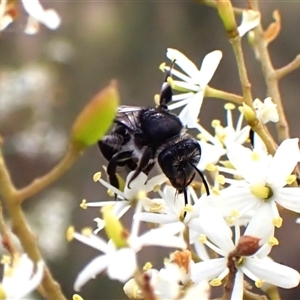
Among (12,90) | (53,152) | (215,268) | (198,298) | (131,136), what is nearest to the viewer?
(198,298)

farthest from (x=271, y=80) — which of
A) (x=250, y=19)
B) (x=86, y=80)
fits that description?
(x=86, y=80)

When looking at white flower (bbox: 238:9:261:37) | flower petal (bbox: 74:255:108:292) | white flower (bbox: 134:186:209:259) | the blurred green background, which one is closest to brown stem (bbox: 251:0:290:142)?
white flower (bbox: 238:9:261:37)

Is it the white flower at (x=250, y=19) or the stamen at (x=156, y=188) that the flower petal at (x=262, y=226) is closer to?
the stamen at (x=156, y=188)

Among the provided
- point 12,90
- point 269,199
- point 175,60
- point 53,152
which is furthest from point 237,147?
point 53,152

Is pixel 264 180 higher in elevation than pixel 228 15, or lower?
lower

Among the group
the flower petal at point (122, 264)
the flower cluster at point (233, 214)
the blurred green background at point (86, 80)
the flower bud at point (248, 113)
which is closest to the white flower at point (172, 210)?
the flower cluster at point (233, 214)

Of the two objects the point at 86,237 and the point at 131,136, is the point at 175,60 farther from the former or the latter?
the point at 86,237

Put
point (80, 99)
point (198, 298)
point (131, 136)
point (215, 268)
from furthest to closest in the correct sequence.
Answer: point (80, 99), point (131, 136), point (215, 268), point (198, 298)

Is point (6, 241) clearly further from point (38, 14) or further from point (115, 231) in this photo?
point (38, 14)
